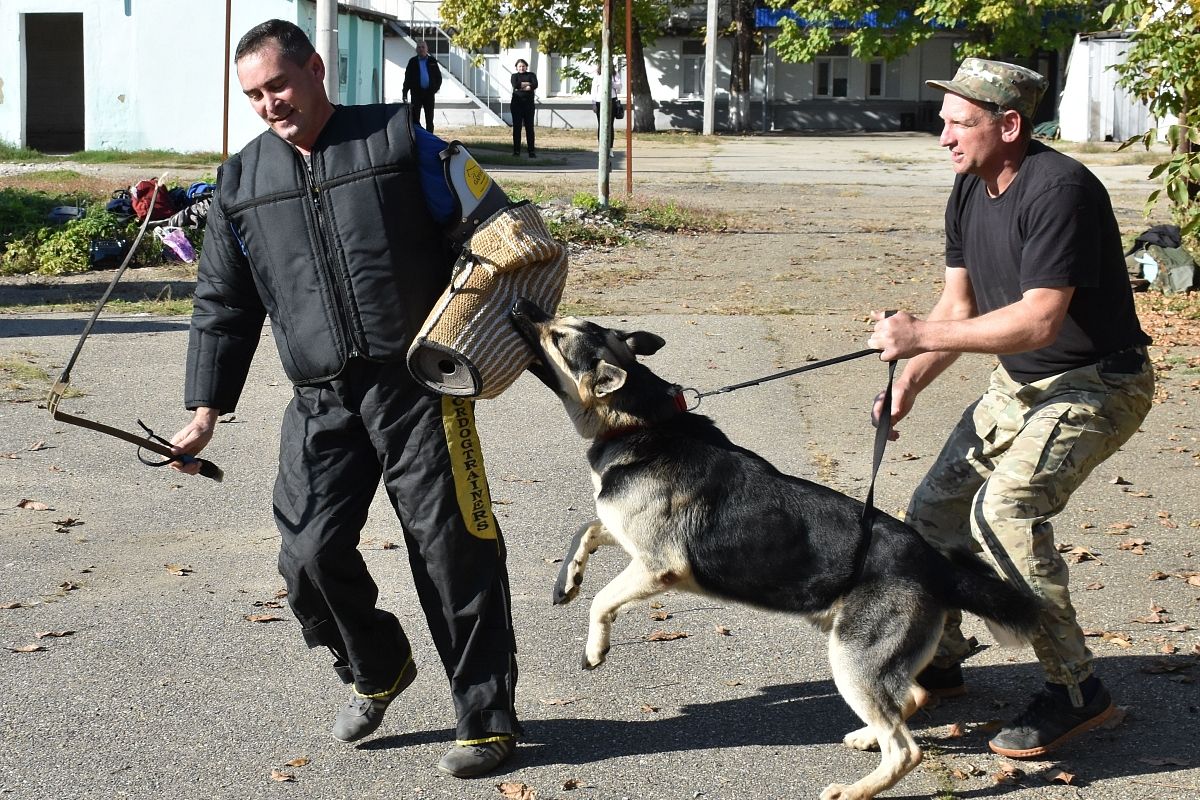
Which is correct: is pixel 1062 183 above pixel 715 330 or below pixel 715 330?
above

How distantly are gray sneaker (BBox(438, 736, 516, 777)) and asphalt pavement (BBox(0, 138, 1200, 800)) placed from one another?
44 mm

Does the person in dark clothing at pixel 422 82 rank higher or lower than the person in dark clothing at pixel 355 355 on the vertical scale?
higher

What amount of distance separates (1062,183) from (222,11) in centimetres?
2621

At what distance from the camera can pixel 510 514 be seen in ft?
21.5

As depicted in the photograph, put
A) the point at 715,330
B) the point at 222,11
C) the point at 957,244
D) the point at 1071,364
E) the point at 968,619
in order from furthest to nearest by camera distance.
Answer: the point at 222,11, the point at 715,330, the point at 968,619, the point at 957,244, the point at 1071,364

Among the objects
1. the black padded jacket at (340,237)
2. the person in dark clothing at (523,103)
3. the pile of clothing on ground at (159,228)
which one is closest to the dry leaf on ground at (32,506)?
the black padded jacket at (340,237)

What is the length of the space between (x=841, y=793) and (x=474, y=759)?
110 centimetres

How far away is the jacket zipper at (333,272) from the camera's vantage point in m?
Result: 3.72

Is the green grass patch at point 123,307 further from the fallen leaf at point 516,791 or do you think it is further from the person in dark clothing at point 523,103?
the person in dark clothing at point 523,103

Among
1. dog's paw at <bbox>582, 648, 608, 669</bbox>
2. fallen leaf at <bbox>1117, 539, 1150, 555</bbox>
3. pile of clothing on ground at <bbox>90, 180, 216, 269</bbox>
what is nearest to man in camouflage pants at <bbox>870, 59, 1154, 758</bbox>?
dog's paw at <bbox>582, 648, 608, 669</bbox>

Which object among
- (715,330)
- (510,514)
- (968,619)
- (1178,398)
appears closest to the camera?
(968,619)

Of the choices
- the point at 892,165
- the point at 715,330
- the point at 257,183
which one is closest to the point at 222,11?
the point at 892,165

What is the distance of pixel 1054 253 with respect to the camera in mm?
3691

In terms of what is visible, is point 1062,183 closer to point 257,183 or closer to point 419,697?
point 257,183
